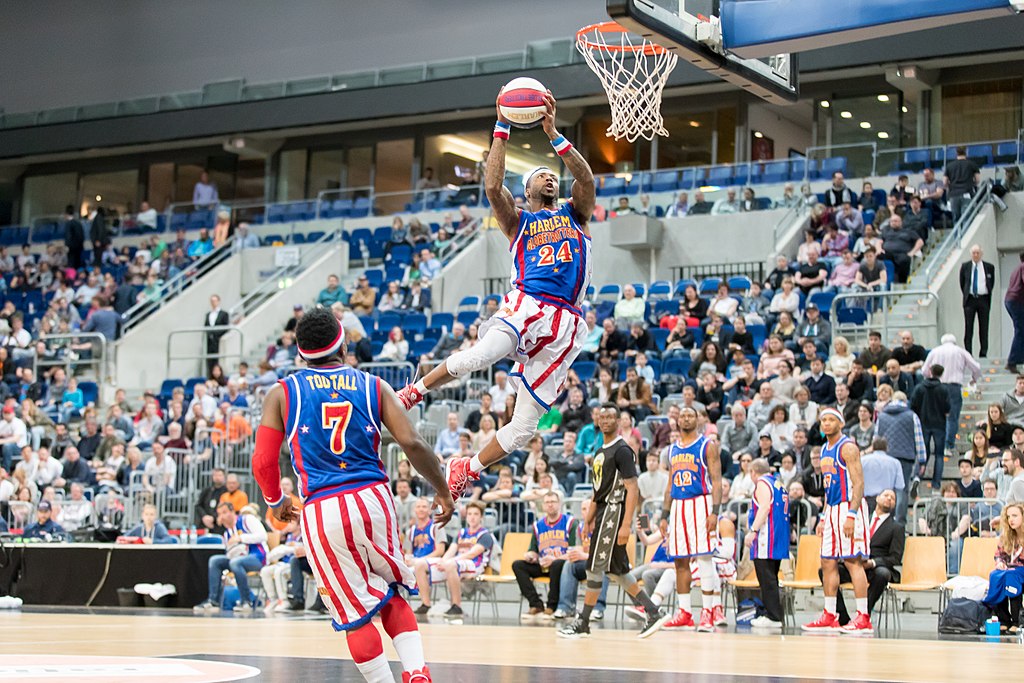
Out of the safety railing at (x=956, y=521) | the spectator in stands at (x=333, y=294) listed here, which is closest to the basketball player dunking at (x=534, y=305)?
the safety railing at (x=956, y=521)

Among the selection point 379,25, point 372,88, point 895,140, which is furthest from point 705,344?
point 379,25

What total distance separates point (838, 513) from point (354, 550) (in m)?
8.55

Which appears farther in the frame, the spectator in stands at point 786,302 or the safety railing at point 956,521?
the spectator in stands at point 786,302

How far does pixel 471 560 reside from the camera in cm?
1636

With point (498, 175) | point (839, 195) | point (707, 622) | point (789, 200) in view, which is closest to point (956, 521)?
point (707, 622)

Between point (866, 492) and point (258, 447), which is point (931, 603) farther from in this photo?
point (258, 447)

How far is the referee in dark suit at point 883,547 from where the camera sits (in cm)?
1427

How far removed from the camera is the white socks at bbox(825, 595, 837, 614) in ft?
45.3

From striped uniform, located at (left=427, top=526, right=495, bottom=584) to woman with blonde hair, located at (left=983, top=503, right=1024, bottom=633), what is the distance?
5.81m

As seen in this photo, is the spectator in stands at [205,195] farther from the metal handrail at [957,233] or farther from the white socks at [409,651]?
the white socks at [409,651]

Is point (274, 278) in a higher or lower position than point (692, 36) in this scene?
higher

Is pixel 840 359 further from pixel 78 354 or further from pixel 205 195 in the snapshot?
pixel 205 195

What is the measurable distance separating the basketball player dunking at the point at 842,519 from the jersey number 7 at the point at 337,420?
831cm

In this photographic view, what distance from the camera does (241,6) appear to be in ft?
120
